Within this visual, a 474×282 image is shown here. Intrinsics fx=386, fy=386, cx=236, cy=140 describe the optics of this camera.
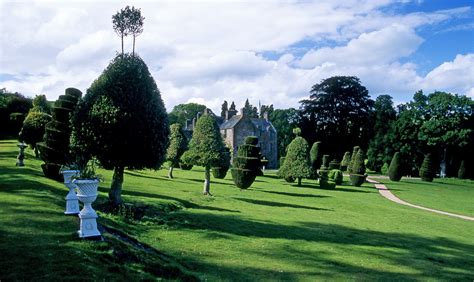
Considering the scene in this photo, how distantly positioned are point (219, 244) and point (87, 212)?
482 cm

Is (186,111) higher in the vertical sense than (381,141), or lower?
higher

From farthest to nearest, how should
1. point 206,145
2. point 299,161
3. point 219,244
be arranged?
1. point 299,161
2. point 206,145
3. point 219,244

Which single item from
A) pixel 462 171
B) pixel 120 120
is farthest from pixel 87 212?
→ pixel 462 171

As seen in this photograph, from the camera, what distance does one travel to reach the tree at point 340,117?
265 feet

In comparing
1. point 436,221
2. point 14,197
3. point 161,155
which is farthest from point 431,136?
point 14,197

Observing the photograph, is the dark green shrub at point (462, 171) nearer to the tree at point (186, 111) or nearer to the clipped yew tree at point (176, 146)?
the clipped yew tree at point (176, 146)

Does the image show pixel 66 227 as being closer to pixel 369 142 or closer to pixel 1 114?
pixel 1 114

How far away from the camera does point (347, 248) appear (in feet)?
45.3

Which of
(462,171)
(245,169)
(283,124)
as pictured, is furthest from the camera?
(283,124)

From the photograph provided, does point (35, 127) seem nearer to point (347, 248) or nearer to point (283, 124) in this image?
point (347, 248)

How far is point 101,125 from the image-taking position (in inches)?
581

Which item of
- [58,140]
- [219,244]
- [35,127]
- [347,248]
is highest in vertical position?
[35,127]

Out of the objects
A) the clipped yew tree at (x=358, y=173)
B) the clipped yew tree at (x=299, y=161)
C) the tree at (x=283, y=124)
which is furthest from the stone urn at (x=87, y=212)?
the tree at (x=283, y=124)

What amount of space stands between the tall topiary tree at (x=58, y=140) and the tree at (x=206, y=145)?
28.9 feet
